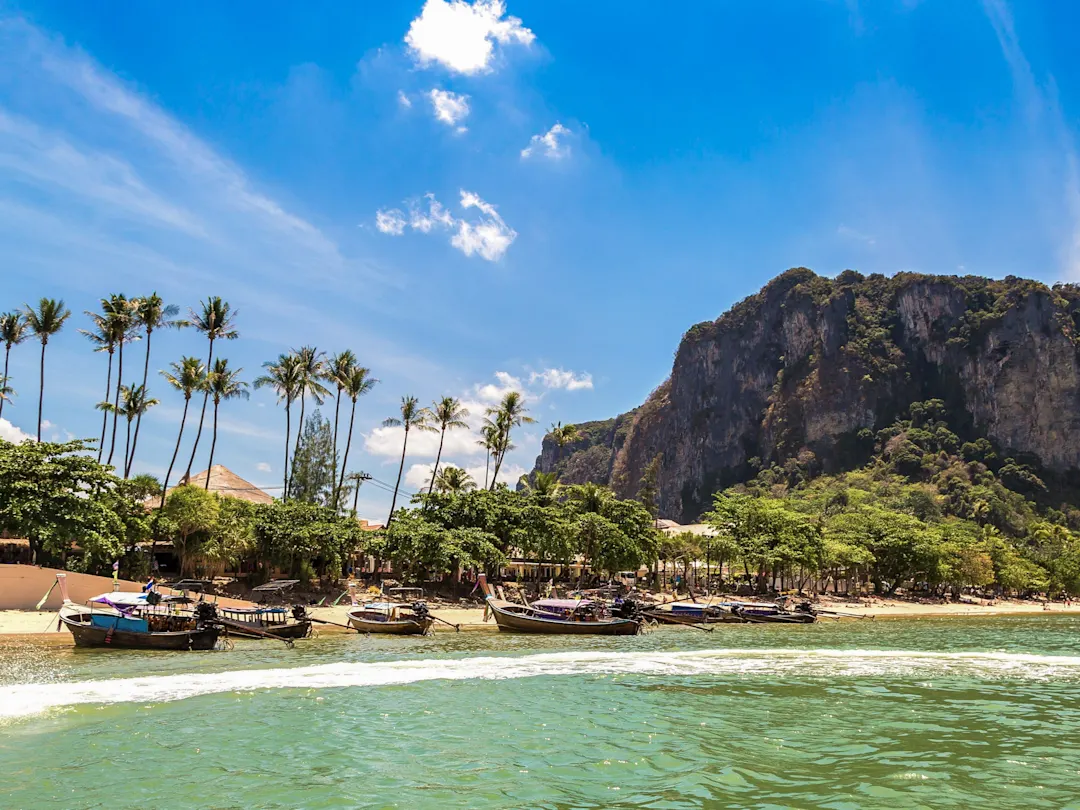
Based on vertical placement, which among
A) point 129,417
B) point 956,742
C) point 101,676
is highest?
point 129,417

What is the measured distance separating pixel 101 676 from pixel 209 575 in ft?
90.7

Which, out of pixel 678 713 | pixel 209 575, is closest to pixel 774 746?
pixel 678 713

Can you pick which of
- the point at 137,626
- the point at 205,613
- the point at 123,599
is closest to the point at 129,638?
the point at 137,626

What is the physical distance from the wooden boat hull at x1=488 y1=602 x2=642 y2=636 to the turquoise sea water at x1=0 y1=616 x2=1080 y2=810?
10.8 meters

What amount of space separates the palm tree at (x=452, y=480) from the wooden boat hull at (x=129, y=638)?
42697 millimetres

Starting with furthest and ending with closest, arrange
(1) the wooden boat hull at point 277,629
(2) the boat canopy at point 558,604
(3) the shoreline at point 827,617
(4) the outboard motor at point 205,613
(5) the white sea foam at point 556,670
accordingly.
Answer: (2) the boat canopy at point 558,604 → (1) the wooden boat hull at point 277,629 → (3) the shoreline at point 827,617 → (4) the outboard motor at point 205,613 → (5) the white sea foam at point 556,670

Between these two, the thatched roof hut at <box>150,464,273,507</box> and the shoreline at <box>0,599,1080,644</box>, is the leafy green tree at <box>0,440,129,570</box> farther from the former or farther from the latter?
the thatched roof hut at <box>150,464,273,507</box>

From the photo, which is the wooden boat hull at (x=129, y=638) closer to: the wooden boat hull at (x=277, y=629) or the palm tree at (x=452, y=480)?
the wooden boat hull at (x=277, y=629)

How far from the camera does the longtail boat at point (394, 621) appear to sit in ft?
119

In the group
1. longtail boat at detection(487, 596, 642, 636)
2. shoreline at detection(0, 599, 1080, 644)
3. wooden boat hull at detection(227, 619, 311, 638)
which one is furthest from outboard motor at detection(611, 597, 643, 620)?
wooden boat hull at detection(227, 619, 311, 638)

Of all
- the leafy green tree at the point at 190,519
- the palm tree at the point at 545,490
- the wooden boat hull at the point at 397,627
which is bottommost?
the wooden boat hull at the point at 397,627

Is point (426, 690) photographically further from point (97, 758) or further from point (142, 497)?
point (142, 497)

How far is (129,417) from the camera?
51188mm

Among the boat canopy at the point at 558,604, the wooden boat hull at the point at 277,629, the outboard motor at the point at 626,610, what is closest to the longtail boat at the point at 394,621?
the wooden boat hull at the point at 277,629
